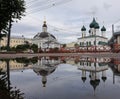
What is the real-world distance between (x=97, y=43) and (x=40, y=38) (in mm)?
44389

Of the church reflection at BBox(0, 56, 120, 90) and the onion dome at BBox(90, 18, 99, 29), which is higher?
the onion dome at BBox(90, 18, 99, 29)

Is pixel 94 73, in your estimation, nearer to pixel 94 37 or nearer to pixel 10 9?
pixel 10 9

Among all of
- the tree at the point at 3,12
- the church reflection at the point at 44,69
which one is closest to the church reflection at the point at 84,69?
the church reflection at the point at 44,69

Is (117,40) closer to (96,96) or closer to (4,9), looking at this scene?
(4,9)

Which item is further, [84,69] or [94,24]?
[94,24]

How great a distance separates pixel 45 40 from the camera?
6398 inches

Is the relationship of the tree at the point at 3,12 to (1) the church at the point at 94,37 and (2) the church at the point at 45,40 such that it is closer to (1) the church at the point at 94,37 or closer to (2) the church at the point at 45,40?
(1) the church at the point at 94,37

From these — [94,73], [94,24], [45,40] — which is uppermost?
[94,24]

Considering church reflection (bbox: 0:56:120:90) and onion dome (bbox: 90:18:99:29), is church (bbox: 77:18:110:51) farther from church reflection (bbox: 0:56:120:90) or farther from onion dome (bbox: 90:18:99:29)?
church reflection (bbox: 0:56:120:90)

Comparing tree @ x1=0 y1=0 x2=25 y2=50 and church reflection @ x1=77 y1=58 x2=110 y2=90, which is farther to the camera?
tree @ x1=0 y1=0 x2=25 y2=50

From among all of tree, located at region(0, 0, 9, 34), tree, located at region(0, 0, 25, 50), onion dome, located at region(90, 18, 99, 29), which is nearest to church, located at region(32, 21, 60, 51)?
onion dome, located at region(90, 18, 99, 29)

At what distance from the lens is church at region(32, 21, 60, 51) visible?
529ft

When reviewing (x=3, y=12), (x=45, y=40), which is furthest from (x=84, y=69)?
(x=45, y=40)

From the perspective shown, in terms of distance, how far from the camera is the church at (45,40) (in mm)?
161250
